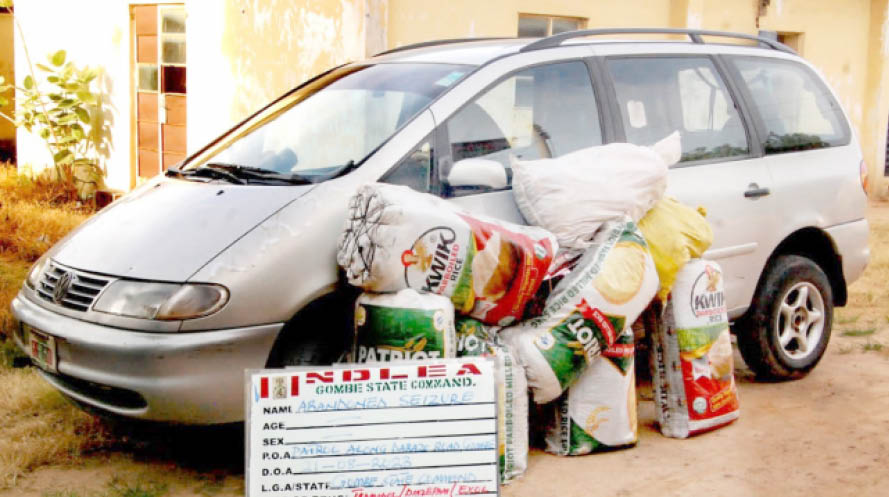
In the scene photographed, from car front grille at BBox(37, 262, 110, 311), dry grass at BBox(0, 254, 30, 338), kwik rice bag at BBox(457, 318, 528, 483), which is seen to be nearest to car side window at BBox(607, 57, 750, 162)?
kwik rice bag at BBox(457, 318, 528, 483)

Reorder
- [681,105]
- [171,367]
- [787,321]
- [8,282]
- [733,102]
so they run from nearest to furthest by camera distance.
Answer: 1. [171,367]
2. [681,105]
3. [733,102]
4. [787,321]
5. [8,282]

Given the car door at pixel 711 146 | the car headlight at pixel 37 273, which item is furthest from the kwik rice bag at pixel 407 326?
the car door at pixel 711 146

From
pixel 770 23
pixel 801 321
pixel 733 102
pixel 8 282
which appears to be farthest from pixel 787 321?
pixel 770 23

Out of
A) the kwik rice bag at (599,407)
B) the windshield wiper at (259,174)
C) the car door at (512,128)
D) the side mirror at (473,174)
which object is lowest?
the kwik rice bag at (599,407)

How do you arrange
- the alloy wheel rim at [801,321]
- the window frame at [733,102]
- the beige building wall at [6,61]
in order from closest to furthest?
the window frame at [733,102]
the alloy wheel rim at [801,321]
the beige building wall at [6,61]

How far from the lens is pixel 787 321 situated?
5.80 m

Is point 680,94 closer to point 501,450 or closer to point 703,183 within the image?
point 703,183

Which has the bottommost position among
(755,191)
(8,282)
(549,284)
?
(8,282)

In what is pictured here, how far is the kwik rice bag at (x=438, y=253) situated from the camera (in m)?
3.99

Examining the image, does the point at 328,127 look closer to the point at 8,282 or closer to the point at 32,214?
the point at 8,282

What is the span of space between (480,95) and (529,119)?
33 cm

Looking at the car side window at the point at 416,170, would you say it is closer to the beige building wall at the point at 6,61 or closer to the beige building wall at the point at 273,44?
the beige building wall at the point at 273,44

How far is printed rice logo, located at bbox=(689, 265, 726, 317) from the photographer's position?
15.6 ft

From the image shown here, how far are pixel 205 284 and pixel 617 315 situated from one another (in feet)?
5.48
